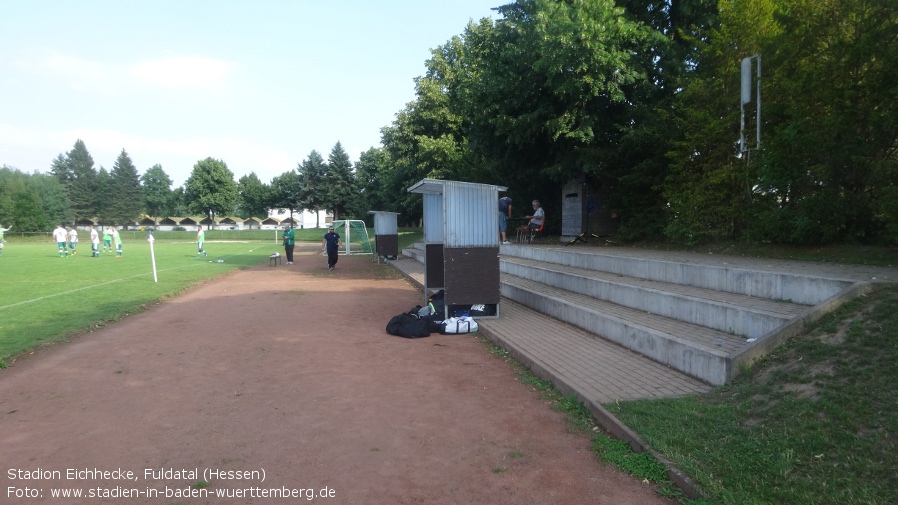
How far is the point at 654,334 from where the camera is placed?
6.53 meters

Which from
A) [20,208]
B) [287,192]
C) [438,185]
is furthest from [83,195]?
[438,185]

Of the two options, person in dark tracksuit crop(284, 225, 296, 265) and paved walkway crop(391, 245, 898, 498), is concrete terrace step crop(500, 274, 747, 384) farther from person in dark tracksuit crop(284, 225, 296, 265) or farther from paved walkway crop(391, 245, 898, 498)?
person in dark tracksuit crop(284, 225, 296, 265)

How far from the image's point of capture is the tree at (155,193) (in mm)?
117344

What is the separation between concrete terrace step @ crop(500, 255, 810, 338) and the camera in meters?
6.03

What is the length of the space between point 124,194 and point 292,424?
356 feet

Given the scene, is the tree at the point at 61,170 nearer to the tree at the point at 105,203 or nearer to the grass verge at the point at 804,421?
the tree at the point at 105,203

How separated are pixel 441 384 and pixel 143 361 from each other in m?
4.49

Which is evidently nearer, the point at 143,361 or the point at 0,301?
the point at 143,361

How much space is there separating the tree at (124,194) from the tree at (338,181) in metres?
43.2

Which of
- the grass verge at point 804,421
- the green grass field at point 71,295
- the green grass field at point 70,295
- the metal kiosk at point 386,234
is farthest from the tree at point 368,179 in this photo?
the grass verge at point 804,421

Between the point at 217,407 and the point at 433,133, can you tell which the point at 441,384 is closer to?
the point at 217,407

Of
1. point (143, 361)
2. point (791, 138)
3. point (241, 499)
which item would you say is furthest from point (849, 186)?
point (143, 361)

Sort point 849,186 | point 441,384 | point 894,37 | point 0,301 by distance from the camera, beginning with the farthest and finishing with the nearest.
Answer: point 0,301 → point 849,186 → point 894,37 → point 441,384

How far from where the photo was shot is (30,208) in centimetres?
8081
